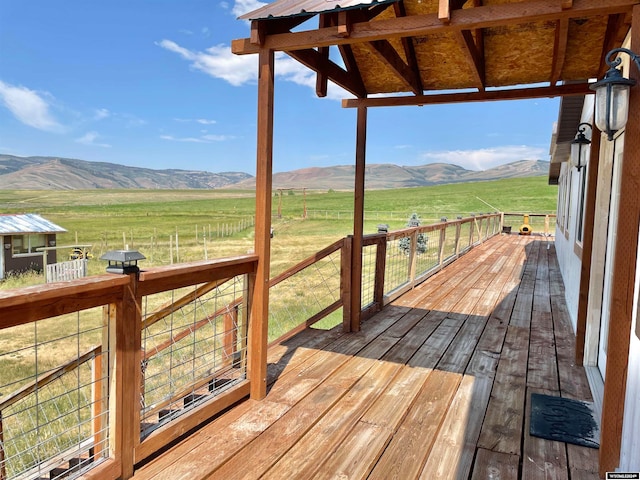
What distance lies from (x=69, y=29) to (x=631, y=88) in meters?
195

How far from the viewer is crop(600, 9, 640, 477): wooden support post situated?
75.2 inches

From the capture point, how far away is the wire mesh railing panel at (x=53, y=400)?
178 cm

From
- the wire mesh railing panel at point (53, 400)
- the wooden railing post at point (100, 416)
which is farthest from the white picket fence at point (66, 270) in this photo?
the wooden railing post at point (100, 416)

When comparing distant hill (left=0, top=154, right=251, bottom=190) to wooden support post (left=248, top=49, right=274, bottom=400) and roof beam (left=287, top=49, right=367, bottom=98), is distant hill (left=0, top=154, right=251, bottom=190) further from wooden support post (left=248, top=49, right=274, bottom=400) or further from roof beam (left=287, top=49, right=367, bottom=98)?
wooden support post (left=248, top=49, right=274, bottom=400)

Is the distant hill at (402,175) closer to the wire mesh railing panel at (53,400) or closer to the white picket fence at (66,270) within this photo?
the white picket fence at (66,270)

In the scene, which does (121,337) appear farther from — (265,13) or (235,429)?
(265,13)

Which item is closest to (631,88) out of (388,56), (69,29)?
(388,56)

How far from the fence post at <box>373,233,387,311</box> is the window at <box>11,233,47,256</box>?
1725 centimetres

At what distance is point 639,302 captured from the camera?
5.73 ft

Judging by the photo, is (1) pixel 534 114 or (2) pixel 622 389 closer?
(2) pixel 622 389

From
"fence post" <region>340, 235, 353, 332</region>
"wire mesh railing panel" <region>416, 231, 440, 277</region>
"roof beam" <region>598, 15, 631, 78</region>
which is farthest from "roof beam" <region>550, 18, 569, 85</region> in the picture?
"wire mesh railing panel" <region>416, 231, 440, 277</region>

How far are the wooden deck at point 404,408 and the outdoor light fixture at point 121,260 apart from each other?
93 cm

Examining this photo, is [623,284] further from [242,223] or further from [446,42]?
[242,223]

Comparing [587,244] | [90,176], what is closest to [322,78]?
[587,244]
